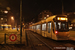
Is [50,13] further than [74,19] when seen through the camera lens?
Yes

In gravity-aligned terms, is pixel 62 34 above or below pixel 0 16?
below

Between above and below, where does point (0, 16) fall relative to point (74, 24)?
above

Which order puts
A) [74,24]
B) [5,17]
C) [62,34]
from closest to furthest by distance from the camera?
[62,34]
[74,24]
[5,17]

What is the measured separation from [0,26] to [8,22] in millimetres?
8395

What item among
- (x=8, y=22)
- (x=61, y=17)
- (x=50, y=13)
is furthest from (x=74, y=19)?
(x=61, y=17)

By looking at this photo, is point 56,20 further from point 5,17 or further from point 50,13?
point 50,13

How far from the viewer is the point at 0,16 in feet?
242

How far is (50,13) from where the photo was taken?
90.4 m

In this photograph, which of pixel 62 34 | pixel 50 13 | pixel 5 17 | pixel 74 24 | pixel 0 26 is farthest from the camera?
pixel 50 13

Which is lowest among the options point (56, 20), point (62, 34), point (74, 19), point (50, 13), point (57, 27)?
point (62, 34)

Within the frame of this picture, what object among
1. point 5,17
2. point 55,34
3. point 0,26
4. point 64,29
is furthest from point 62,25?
point 5,17

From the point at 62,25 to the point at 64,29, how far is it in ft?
1.94

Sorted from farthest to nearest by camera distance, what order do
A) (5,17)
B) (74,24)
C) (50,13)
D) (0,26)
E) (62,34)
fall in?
(50,13) < (5,17) < (0,26) < (74,24) < (62,34)

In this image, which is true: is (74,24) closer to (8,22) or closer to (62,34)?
(8,22)
